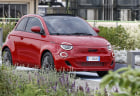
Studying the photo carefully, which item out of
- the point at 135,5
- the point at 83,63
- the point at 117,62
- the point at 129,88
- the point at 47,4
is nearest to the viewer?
the point at 129,88

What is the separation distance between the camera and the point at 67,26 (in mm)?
13336

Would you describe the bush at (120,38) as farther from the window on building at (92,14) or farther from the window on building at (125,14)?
the window on building at (92,14)

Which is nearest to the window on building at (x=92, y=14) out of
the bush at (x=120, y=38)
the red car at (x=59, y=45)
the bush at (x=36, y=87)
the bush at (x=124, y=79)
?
the bush at (x=120, y=38)

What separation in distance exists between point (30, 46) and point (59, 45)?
4.27ft

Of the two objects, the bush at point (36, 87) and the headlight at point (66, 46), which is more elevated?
the headlight at point (66, 46)

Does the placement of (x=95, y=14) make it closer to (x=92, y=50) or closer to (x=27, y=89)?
(x=92, y=50)

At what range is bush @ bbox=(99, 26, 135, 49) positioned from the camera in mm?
17469

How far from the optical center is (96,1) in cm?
6869

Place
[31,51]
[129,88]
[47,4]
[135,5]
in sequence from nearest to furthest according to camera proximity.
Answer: [129,88] → [31,51] → [135,5] → [47,4]

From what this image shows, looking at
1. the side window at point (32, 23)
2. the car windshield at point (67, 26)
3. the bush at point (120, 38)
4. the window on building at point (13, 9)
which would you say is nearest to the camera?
the car windshield at point (67, 26)

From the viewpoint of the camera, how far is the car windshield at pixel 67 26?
13.1m

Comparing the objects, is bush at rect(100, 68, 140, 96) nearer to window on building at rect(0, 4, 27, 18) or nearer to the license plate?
the license plate

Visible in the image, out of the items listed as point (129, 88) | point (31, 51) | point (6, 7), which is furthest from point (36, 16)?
point (6, 7)

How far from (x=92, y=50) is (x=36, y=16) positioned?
2.45m
